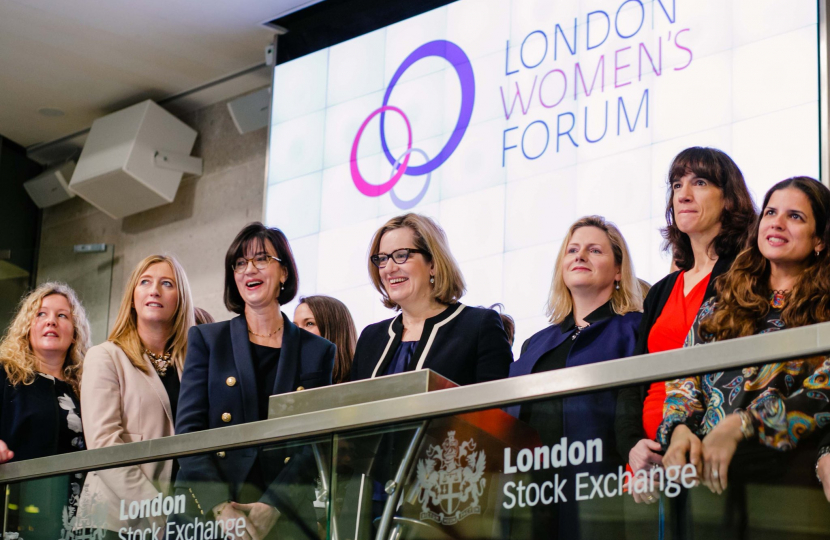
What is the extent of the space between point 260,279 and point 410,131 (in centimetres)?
198

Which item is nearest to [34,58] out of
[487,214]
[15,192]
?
[15,192]

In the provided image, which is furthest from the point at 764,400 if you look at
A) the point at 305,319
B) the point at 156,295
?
the point at 305,319

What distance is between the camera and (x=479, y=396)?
1.98 metres

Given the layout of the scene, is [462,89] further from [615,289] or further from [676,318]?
[676,318]

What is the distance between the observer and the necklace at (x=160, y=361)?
342 cm

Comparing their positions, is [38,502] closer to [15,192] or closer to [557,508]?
[557,508]

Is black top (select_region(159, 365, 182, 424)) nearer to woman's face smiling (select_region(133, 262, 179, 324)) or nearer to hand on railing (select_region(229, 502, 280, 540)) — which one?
woman's face smiling (select_region(133, 262, 179, 324))

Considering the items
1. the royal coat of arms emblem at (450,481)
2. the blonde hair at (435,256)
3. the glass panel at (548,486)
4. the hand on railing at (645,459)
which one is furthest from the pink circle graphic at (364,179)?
the hand on railing at (645,459)

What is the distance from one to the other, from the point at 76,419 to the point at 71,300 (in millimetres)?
548

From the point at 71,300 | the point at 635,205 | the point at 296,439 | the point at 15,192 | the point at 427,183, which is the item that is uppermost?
the point at 15,192

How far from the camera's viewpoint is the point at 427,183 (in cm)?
491

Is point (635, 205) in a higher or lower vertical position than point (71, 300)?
higher

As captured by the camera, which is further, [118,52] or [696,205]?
[118,52]

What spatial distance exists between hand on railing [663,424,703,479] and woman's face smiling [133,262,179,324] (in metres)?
2.10
